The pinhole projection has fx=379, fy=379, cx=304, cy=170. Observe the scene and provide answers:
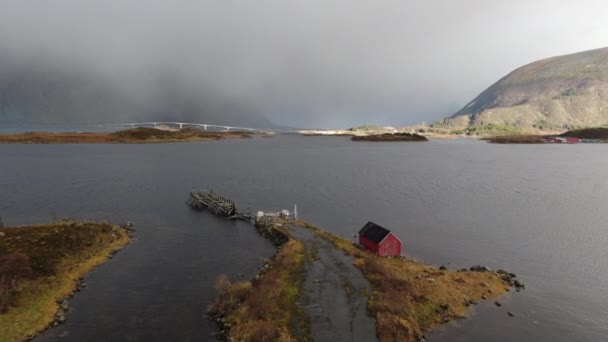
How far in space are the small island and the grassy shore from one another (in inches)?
621

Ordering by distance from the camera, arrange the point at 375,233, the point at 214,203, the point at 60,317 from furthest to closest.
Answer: the point at 214,203
the point at 375,233
the point at 60,317

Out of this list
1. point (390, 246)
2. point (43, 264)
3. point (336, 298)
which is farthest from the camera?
point (390, 246)

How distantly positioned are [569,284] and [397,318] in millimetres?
27470

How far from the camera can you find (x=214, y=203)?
77625 mm

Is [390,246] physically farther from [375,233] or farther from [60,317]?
[60,317]

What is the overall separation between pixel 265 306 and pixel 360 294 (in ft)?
32.3

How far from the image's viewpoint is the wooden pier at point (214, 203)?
73581 mm

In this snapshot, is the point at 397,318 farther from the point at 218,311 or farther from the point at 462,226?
the point at 462,226

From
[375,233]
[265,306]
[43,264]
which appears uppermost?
[375,233]

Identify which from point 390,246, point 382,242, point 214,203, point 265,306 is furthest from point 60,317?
point 214,203

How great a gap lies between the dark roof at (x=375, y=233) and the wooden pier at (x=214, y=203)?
96.4 feet

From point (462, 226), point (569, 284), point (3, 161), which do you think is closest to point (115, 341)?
point (569, 284)

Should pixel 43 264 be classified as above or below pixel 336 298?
above

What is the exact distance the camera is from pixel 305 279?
41.4 m
